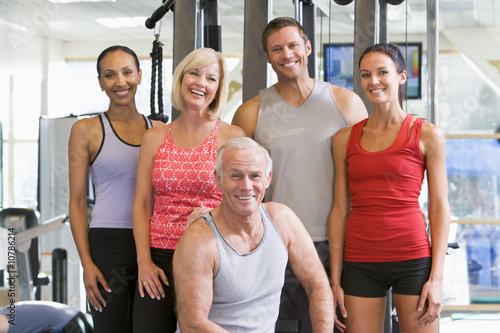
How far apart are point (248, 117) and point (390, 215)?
0.57 metres

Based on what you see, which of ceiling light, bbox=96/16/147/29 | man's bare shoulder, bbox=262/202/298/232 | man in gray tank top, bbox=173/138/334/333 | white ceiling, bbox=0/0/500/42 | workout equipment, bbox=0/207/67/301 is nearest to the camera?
man in gray tank top, bbox=173/138/334/333

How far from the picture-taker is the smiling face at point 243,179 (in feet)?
4.72

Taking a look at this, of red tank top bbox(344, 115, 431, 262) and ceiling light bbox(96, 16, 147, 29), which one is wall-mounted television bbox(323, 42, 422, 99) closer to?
ceiling light bbox(96, 16, 147, 29)

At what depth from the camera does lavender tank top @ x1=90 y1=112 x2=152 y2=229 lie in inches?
70.5

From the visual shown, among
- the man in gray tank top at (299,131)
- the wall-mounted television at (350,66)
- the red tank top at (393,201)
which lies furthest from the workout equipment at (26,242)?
the wall-mounted television at (350,66)

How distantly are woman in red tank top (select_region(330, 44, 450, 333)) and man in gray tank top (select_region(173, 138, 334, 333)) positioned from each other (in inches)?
6.3

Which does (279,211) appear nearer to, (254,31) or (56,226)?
(254,31)

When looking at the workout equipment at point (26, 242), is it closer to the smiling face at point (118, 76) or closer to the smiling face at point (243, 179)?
the smiling face at point (118, 76)

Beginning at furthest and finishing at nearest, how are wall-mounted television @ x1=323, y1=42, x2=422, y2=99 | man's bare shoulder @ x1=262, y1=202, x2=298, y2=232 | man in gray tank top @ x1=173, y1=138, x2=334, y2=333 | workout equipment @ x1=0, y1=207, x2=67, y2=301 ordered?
wall-mounted television @ x1=323, y1=42, x2=422, y2=99 → workout equipment @ x1=0, y1=207, x2=67, y2=301 → man's bare shoulder @ x1=262, y1=202, x2=298, y2=232 → man in gray tank top @ x1=173, y1=138, x2=334, y2=333

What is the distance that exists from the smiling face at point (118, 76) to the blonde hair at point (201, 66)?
23cm

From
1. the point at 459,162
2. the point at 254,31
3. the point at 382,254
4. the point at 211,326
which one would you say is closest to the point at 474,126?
the point at 459,162

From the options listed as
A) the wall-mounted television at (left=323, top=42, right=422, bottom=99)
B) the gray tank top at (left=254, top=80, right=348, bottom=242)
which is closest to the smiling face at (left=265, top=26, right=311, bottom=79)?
the gray tank top at (left=254, top=80, right=348, bottom=242)

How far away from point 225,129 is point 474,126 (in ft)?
18.0

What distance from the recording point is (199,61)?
164 centimetres
